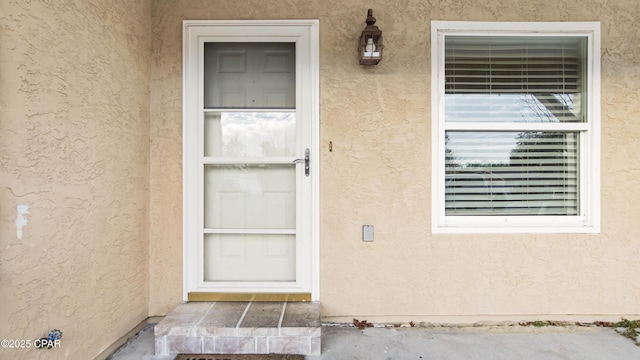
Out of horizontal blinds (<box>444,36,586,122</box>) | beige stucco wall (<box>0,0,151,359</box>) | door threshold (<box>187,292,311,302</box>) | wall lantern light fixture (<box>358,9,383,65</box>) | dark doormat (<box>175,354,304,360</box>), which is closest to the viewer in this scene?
beige stucco wall (<box>0,0,151,359</box>)

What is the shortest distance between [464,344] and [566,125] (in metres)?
2.31

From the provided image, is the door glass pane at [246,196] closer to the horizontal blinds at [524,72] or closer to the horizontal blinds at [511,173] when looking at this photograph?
Result: the horizontal blinds at [511,173]

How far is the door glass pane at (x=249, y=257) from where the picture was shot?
305 cm

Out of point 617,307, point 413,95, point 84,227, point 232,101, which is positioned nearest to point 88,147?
point 84,227

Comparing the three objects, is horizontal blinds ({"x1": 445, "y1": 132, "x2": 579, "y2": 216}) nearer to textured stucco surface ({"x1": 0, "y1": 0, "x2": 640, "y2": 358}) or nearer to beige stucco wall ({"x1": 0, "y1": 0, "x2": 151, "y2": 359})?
textured stucco surface ({"x1": 0, "y1": 0, "x2": 640, "y2": 358})

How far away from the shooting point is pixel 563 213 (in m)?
3.07

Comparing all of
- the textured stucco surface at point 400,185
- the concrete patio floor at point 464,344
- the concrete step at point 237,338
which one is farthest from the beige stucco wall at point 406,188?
the concrete step at point 237,338

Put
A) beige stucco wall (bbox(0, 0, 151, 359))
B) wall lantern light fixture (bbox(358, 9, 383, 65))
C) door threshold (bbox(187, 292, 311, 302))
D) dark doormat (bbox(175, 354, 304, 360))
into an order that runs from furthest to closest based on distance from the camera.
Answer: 1. door threshold (bbox(187, 292, 311, 302))
2. wall lantern light fixture (bbox(358, 9, 383, 65))
3. dark doormat (bbox(175, 354, 304, 360))
4. beige stucco wall (bbox(0, 0, 151, 359))

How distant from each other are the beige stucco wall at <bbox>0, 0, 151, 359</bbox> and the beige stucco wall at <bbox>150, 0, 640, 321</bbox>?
274 millimetres

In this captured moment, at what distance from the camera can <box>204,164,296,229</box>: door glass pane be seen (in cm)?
306

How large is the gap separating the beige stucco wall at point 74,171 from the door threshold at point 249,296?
20.2 inches

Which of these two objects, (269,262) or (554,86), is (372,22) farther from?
(269,262)

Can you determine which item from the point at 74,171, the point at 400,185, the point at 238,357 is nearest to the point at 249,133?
the point at 74,171

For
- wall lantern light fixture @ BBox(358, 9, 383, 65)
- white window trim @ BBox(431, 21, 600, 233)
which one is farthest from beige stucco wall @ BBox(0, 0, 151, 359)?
white window trim @ BBox(431, 21, 600, 233)
